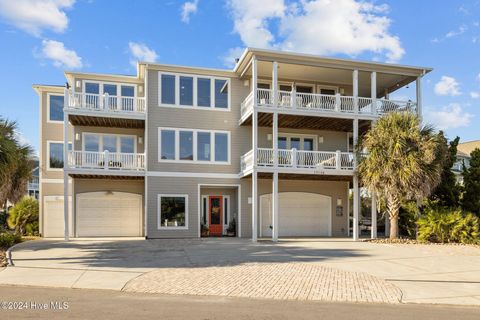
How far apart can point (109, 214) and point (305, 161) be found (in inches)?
420

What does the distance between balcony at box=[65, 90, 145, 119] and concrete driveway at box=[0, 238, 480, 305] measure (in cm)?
687

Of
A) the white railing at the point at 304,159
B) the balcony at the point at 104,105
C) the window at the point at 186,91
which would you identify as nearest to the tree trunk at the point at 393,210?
the white railing at the point at 304,159

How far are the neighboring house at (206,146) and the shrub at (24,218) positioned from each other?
105 centimetres

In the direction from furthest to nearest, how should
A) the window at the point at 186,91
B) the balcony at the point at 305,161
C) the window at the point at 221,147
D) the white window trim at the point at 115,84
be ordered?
the white window trim at the point at 115,84, the window at the point at 221,147, the window at the point at 186,91, the balcony at the point at 305,161

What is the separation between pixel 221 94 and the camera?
72.4ft

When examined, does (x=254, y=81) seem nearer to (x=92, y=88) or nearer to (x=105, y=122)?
(x=105, y=122)

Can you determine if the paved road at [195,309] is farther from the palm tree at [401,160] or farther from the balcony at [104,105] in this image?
the balcony at [104,105]

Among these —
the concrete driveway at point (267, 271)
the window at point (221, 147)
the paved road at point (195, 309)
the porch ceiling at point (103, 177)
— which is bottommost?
the concrete driveway at point (267, 271)

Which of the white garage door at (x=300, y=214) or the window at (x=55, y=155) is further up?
the window at (x=55, y=155)

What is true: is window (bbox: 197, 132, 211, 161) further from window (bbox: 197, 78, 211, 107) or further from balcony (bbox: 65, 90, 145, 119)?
balcony (bbox: 65, 90, 145, 119)

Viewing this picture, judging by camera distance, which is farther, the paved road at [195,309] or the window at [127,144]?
the window at [127,144]

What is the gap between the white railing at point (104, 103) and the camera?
65.3 feet

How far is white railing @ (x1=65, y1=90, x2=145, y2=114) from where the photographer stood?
19906 mm

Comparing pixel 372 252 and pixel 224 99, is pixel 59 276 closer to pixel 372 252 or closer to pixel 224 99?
pixel 372 252
